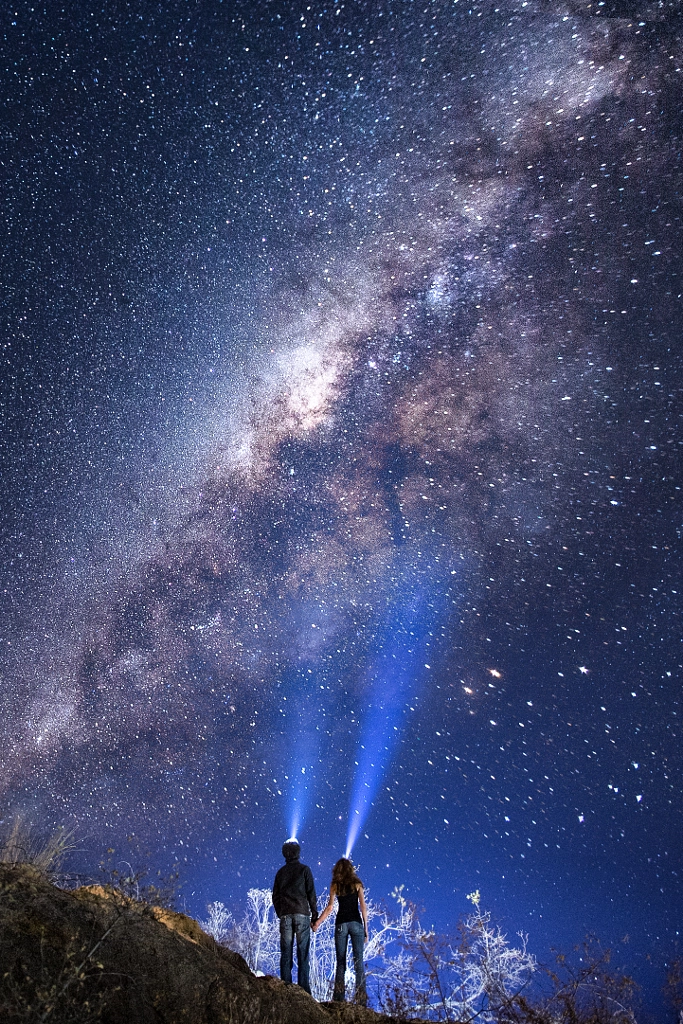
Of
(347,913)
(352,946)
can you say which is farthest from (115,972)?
(347,913)

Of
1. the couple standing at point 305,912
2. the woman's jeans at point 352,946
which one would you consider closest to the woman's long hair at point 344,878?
the couple standing at point 305,912

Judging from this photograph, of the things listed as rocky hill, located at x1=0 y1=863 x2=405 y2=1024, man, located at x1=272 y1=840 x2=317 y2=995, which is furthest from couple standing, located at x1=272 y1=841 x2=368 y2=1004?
rocky hill, located at x1=0 y1=863 x2=405 y2=1024

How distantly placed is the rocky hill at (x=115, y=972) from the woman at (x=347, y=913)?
1.20 metres

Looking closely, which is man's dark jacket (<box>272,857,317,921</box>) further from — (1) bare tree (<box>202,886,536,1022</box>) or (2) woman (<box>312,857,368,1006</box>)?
(1) bare tree (<box>202,886,536,1022</box>)

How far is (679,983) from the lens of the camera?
11406 mm

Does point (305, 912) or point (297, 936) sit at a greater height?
point (305, 912)

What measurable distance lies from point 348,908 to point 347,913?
0.04 meters

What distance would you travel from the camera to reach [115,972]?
3.37m

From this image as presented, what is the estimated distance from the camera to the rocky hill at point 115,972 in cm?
312

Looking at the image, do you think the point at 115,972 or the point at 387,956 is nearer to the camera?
the point at 115,972

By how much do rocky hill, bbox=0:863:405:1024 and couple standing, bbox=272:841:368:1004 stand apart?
114 centimetres

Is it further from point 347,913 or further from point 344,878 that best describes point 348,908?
point 344,878

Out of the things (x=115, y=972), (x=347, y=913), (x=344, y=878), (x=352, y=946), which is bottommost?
(x=115, y=972)

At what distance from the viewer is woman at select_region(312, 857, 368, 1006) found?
5.34 meters
